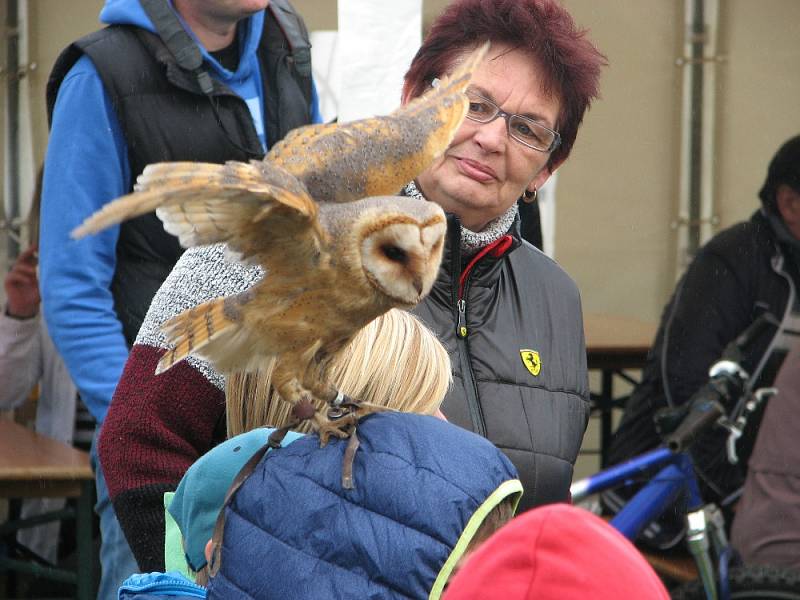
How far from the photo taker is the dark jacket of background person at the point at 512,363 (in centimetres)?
188

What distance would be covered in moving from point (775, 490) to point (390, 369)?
2.23 m

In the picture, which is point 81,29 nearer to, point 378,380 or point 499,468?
point 378,380

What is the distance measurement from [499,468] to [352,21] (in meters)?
2.10

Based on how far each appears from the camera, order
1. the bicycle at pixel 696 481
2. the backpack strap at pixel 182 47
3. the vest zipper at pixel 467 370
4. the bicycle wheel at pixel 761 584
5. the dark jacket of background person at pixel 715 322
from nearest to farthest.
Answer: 1. the vest zipper at pixel 467 370
2. the backpack strap at pixel 182 47
3. the bicycle wheel at pixel 761 584
4. the bicycle at pixel 696 481
5. the dark jacket of background person at pixel 715 322

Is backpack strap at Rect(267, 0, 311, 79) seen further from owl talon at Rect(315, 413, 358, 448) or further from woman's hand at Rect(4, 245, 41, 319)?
owl talon at Rect(315, 413, 358, 448)

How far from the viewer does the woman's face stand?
199 cm

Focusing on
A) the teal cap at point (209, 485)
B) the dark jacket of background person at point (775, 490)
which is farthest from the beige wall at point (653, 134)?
the teal cap at point (209, 485)

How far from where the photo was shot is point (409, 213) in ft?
4.54

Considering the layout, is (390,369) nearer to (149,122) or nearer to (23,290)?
(149,122)

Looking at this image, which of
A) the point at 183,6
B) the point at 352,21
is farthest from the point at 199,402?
the point at 352,21

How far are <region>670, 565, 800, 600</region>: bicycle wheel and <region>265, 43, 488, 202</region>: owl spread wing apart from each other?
2144 millimetres

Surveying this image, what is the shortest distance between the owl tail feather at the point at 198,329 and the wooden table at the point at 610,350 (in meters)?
3.25

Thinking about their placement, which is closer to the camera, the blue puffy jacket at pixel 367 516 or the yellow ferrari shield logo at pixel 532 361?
the blue puffy jacket at pixel 367 516

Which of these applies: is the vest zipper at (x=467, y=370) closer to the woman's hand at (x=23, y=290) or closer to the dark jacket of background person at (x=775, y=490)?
the dark jacket of background person at (x=775, y=490)
